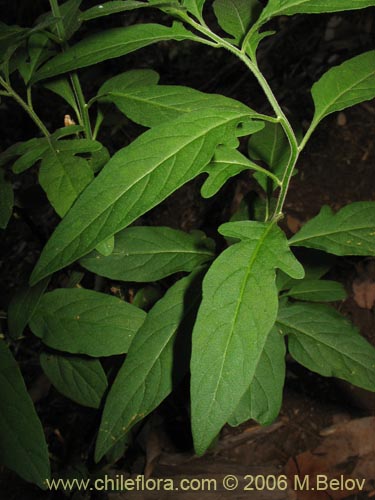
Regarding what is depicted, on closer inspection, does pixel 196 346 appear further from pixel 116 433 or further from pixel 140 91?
pixel 140 91

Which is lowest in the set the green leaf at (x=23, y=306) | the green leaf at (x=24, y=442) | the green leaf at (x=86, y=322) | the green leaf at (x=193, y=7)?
the green leaf at (x=24, y=442)

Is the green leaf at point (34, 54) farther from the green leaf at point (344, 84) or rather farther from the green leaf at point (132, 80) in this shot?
the green leaf at point (344, 84)

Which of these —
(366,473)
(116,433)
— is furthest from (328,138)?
(116,433)

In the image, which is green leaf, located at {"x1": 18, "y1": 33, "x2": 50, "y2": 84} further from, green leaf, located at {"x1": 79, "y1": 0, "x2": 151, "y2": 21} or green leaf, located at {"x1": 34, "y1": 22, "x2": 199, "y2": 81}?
green leaf, located at {"x1": 79, "y1": 0, "x2": 151, "y2": 21}

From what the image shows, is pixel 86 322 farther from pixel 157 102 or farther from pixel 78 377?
pixel 157 102

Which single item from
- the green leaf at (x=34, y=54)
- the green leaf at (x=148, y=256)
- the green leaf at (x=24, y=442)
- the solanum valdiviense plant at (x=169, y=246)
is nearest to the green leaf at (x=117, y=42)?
the solanum valdiviense plant at (x=169, y=246)

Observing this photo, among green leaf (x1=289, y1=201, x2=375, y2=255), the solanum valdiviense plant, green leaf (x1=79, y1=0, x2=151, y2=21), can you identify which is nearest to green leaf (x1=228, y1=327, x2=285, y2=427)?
the solanum valdiviense plant
